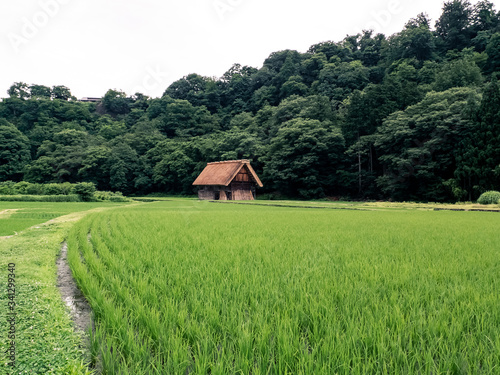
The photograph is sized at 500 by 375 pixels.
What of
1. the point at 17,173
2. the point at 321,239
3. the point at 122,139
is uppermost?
the point at 122,139

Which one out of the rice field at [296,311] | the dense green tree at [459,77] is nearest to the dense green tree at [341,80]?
the dense green tree at [459,77]

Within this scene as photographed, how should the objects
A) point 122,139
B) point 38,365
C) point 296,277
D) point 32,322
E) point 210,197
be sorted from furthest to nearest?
1. point 122,139
2. point 210,197
3. point 296,277
4. point 32,322
5. point 38,365

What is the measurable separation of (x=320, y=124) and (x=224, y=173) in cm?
942

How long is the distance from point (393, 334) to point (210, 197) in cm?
2725

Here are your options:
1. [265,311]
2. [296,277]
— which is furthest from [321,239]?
[265,311]

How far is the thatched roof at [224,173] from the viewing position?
25.9 meters

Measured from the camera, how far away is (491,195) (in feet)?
48.1

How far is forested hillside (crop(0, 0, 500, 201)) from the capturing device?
65.3 ft

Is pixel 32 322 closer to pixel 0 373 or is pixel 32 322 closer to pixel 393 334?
pixel 0 373

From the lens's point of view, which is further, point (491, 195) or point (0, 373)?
point (491, 195)

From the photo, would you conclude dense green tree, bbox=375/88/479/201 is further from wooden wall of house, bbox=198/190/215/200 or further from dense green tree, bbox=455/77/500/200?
wooden wall of house, bbox=198/190/215/200

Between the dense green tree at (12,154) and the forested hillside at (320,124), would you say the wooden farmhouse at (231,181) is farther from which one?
the dense green tree at (12,154)

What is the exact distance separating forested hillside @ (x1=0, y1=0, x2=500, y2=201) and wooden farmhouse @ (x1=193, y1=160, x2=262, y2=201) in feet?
7.55

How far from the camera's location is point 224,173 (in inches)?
1053
